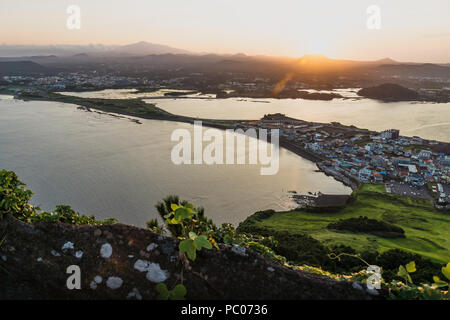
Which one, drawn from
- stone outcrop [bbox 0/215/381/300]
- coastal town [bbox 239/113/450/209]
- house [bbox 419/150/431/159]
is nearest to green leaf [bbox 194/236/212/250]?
stone outcrop [bbox 0/215/381/300]

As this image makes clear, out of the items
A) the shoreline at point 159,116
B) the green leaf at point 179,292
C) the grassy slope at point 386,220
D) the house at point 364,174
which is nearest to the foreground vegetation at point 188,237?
the green leaf at point 179,292

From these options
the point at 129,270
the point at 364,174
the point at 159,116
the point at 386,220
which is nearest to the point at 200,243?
the point at 129,270

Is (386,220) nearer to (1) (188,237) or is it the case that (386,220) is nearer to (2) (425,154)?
(2) (425,154)

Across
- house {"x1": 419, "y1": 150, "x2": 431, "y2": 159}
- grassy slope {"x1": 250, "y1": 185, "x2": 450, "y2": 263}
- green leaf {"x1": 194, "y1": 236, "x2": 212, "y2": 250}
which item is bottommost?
grassy slope {"x1": 250, "y1": 185, "x2": 450, "y2": 263}

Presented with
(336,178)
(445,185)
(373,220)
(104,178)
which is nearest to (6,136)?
(104,178)

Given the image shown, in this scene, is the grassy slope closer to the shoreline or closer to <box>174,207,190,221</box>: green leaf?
the shoreline
